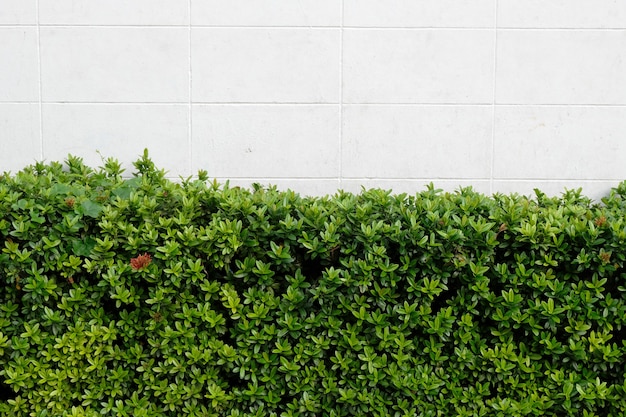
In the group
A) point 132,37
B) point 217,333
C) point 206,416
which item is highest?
point 132,37

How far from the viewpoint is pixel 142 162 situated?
4.23 meters

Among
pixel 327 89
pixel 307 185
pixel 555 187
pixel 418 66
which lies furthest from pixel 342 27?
pixel 555 187

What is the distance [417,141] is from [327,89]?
24.5 inches

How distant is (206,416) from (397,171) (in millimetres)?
1819

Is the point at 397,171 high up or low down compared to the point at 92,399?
up

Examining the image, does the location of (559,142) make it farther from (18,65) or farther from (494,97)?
(18,65)

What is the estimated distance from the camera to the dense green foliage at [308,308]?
3375 mm

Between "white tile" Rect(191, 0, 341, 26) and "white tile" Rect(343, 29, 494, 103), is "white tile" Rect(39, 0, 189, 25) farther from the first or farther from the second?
"white tile" Rect(343, 29, 494, 103)

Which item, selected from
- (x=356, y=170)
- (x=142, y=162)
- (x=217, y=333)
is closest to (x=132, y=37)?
(x=142, y=162)

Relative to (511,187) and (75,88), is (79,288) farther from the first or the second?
(511,187)

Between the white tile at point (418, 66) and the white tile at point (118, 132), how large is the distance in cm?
106

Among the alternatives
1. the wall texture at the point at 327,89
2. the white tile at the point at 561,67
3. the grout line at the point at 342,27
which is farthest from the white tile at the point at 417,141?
the grout line at the point at 342,27

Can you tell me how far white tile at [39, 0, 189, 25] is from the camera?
166 inches

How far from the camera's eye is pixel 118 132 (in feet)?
14.1
